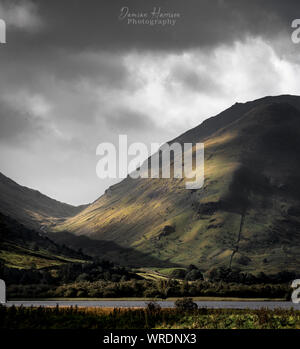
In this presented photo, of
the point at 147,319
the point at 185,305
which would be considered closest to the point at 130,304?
the point at 185,305

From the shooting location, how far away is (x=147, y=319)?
84.2m

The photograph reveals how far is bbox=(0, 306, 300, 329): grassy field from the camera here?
79938 millimetres

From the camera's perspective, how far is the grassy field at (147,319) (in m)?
79.9

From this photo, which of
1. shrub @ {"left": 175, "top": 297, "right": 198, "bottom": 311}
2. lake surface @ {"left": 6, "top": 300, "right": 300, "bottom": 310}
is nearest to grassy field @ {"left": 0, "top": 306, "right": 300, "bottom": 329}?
shrub @ {"left": 175, "top": 297, "right": 198, "bottom": 311}

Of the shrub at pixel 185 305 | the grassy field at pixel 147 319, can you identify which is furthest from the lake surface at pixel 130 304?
the grassy field at pixel 147 319

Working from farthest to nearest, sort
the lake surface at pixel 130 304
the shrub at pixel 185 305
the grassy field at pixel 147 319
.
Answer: the lake surface at pixel 130 304, the shrub at pixel 185 305, the grassy field at pixel 147 319

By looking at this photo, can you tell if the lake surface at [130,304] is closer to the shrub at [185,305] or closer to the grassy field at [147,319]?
the shrub at [185,305]

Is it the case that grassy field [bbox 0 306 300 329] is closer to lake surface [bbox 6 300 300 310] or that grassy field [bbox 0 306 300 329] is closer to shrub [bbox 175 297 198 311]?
shrub [bbox 175 297 198 311]

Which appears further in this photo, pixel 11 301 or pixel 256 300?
pixel 256 300

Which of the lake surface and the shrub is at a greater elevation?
the shrub

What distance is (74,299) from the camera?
175m
